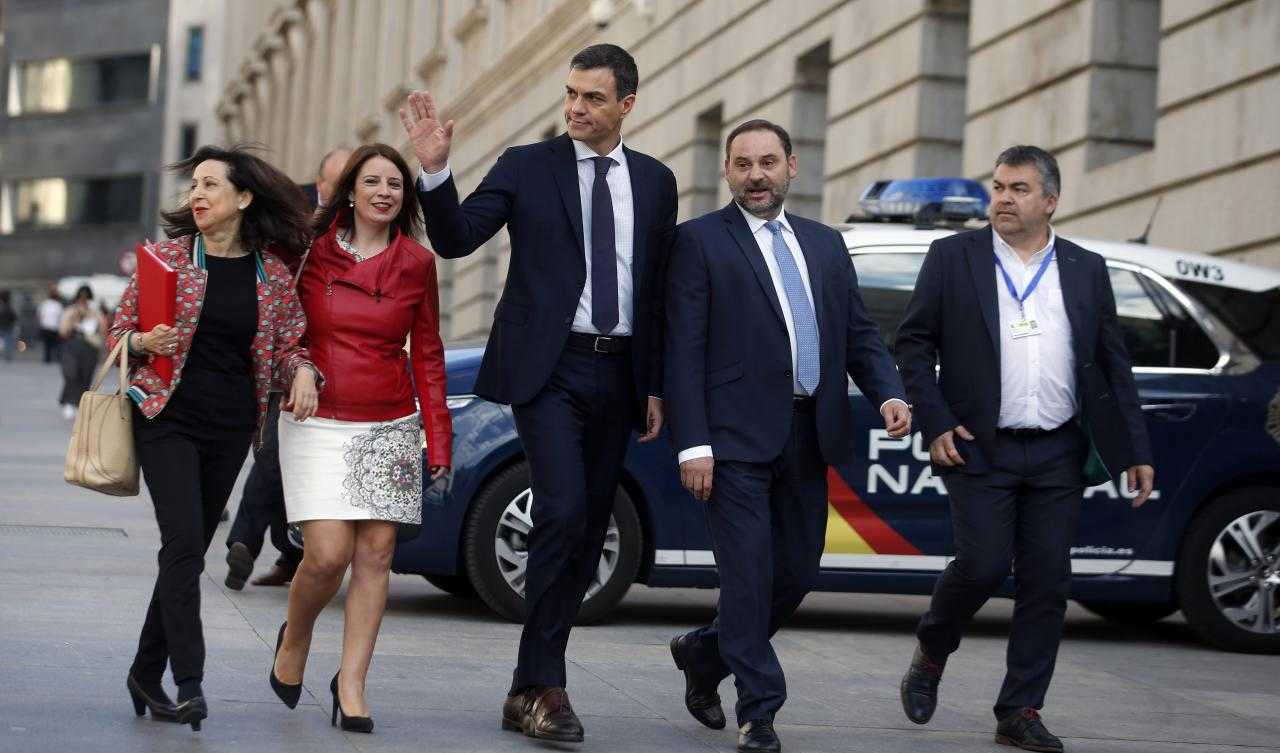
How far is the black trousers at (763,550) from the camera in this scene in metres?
6.39

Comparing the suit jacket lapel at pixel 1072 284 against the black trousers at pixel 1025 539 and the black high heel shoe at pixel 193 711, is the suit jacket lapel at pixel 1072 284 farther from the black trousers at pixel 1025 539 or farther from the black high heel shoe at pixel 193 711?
the black high heel shoe at pixel 193 711

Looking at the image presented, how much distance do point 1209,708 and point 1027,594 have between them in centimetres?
145

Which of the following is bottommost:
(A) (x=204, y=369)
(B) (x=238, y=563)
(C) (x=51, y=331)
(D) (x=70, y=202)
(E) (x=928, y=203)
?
(B) (x=238, y=563)

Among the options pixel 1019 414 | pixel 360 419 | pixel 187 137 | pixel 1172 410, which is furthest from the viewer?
pixel 187 137

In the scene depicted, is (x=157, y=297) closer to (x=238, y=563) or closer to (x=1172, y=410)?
(x=238, y=563)

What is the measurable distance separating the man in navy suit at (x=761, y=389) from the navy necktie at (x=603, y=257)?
0.18 m

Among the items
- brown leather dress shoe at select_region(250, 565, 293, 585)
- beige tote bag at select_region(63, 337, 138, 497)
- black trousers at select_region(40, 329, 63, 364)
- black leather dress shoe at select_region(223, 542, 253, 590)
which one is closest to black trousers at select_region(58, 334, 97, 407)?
brown leather dress shoe at select_region(250, 565, 293, 585)

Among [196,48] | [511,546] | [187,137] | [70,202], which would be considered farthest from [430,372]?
[70,202]

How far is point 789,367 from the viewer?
21.5ft

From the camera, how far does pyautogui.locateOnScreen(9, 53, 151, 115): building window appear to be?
256 ft

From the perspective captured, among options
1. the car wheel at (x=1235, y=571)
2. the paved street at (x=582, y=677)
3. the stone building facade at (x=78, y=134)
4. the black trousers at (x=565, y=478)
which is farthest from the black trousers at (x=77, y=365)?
the stone building facade at (x=78, y=134)

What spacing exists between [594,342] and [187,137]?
72427mm

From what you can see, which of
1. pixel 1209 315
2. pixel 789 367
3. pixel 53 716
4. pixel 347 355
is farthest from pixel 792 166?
pixel 1209 315

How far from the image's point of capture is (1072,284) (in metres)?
7.09
